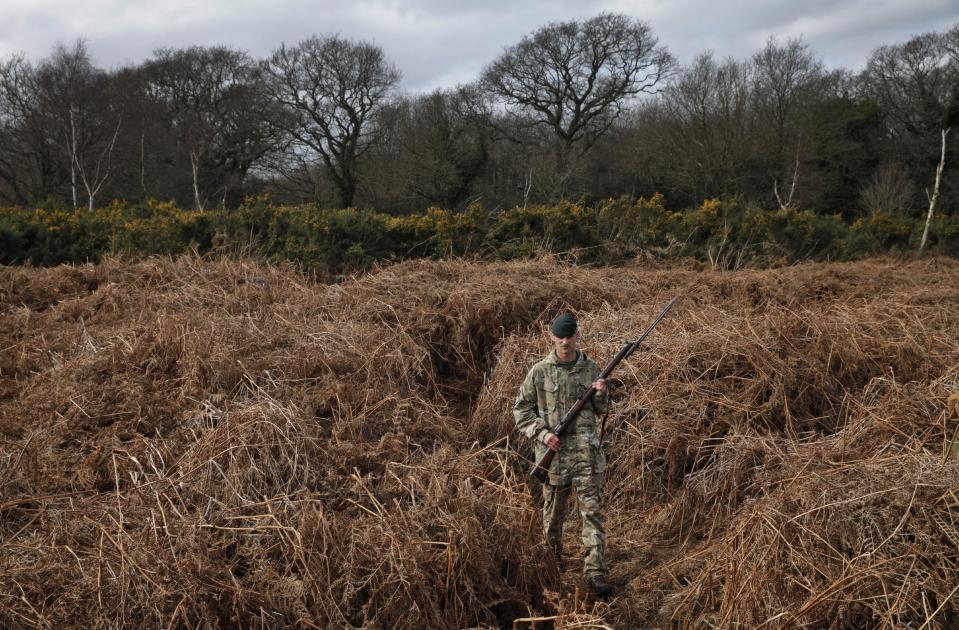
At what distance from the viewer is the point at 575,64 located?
29109 mm

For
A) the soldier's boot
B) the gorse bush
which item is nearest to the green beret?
the soldier's boot

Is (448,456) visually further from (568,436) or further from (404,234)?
(404,234)

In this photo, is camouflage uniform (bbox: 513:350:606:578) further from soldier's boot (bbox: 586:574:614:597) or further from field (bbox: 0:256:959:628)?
field (bbox: 0:256:959:628)

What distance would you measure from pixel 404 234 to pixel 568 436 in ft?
26.2

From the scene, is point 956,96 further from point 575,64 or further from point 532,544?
point 532,544

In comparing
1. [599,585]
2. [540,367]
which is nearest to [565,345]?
[540,367]

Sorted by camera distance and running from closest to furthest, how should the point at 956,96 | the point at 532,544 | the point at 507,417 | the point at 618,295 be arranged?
1. the point at 532,544
2. the point at 507,417
3. the point at 618,295
4. the point at 956,96

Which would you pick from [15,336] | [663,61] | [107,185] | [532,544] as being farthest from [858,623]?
[663,61]

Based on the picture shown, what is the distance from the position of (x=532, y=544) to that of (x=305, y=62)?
2797cm

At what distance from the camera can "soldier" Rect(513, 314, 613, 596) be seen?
429cm

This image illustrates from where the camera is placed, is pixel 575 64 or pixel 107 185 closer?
pixel 107 185

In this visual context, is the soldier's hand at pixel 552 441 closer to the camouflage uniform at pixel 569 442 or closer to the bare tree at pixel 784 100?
the camouflage uniform at pixel 569 442

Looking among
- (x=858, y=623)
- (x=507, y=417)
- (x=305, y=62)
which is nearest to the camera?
(x=858, y=623)

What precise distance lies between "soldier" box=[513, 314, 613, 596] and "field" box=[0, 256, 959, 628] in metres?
0.21
